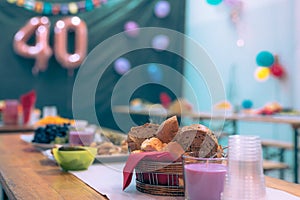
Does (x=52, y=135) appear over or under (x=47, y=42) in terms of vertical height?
under

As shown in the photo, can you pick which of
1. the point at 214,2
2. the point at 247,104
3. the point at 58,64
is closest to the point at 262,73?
the point at 247,104

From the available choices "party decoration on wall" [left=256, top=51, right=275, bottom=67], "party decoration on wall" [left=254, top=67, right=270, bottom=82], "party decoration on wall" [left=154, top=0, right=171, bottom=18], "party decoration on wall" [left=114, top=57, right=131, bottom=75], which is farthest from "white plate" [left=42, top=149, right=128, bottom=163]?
"party decoration on wall" [left=154, top=0, right=171, bottom=18]

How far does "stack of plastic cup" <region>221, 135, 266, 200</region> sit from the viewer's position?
3.01 feet

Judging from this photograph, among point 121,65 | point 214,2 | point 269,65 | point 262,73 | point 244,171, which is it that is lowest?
point 244,171

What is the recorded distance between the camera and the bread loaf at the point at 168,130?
1170 mm

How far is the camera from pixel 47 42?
6598 mm

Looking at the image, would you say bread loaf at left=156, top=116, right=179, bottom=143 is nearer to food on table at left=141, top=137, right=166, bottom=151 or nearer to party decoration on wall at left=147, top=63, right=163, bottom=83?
food on table at left=141, top=137, right=166, bottom=151

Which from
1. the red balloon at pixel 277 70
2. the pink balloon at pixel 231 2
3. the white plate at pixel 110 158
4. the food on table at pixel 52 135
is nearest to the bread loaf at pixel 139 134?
the white plate at pixel 110 158

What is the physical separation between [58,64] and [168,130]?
5.88m

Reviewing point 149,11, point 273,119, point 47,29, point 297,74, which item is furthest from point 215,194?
point 149,11

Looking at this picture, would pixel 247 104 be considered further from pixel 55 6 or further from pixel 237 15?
pixel 55 6

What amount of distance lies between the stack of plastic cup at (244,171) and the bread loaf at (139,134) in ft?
1.09

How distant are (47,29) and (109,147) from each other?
5277 mm

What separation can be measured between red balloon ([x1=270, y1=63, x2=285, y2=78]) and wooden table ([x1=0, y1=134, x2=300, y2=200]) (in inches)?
176
